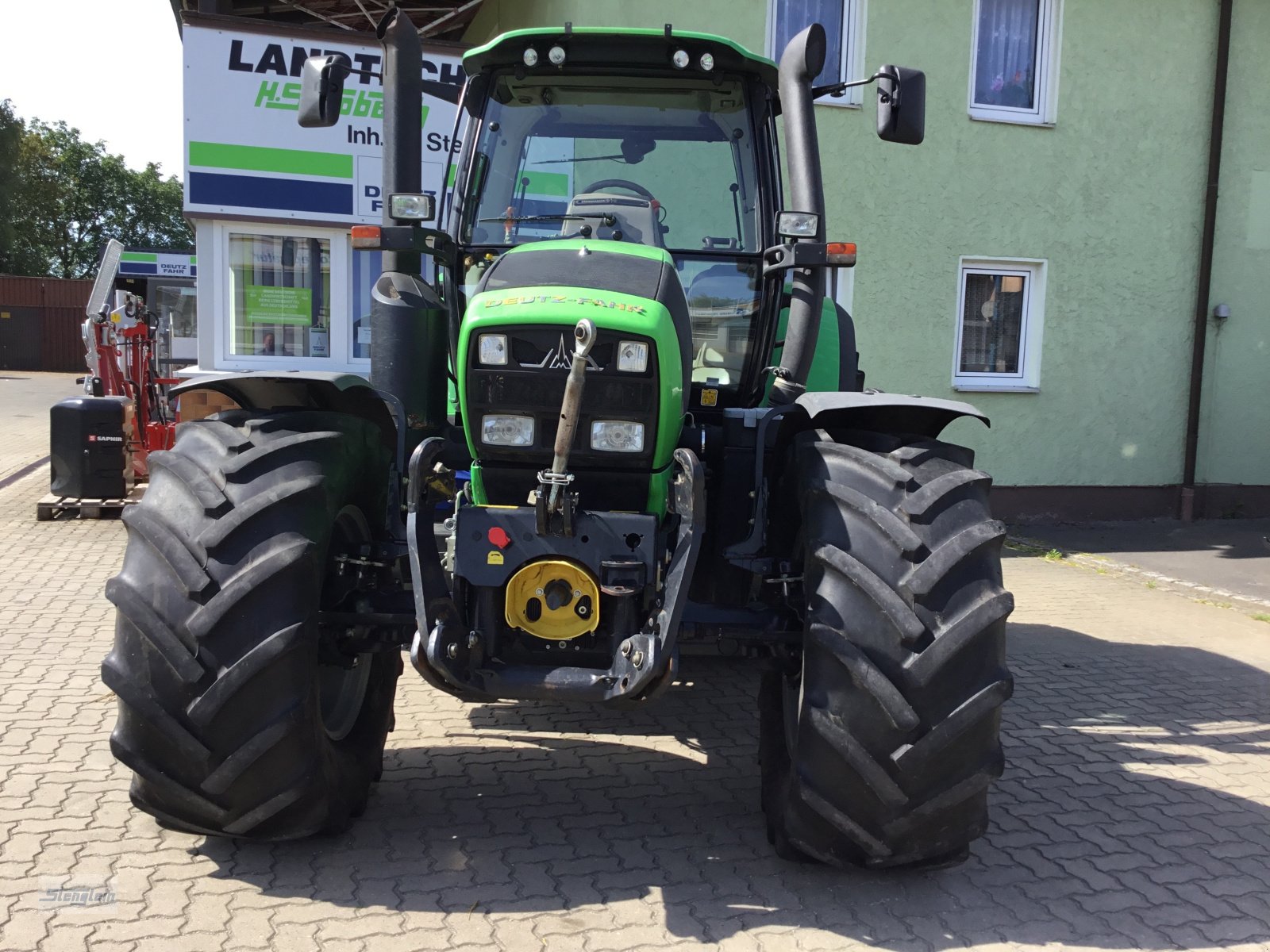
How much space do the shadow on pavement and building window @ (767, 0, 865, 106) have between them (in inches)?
256

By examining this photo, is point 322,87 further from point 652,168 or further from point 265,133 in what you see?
point 265,133

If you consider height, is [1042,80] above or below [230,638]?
above

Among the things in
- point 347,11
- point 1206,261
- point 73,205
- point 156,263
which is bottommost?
point 1206,261

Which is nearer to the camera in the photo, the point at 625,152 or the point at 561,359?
the point at 561,359

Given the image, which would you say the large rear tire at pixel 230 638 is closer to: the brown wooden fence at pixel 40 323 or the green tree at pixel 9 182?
the brown wooden fence at pixel 40 323

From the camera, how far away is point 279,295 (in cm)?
991

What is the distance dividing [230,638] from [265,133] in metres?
7.76

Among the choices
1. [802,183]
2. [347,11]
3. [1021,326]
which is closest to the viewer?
→ [802,183]

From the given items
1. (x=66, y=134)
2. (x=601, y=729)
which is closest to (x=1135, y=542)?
(x=601, y=729)

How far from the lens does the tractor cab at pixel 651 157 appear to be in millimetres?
4004

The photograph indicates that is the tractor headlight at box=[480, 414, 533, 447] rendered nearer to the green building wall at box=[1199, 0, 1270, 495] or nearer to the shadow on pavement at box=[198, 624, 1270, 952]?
the shadow on pavement at box=[198, 624, 1270, 952]

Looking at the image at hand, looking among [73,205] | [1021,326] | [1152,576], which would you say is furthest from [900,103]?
[73,205]

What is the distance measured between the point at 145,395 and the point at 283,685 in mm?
9478

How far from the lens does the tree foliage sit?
47156 millimetres
